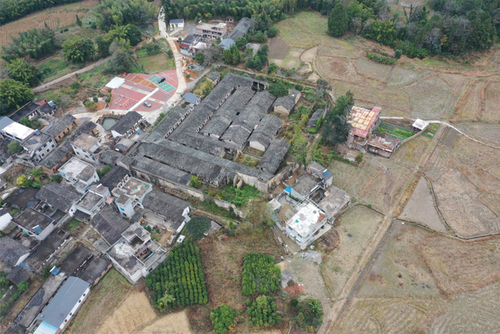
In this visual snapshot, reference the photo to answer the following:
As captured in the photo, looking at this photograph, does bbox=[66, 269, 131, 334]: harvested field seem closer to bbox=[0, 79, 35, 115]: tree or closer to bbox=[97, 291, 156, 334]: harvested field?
bbox=[97, 291, 156, 334]: harvested field

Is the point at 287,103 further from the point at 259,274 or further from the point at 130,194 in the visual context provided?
the point at 259,274

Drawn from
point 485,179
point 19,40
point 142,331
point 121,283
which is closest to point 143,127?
point 121,283

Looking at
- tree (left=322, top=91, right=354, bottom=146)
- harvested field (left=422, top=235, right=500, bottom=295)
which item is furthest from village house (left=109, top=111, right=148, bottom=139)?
harvested field (left=422, top=235, right=500, bottom=295)

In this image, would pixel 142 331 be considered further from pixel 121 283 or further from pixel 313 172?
pixel 313 172

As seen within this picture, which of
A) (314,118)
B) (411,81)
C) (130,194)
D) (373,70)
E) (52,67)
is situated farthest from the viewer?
(52,67)

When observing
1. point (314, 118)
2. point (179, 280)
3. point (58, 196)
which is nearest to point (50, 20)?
point (58, 196)

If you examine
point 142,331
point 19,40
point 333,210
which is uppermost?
point 19,40
